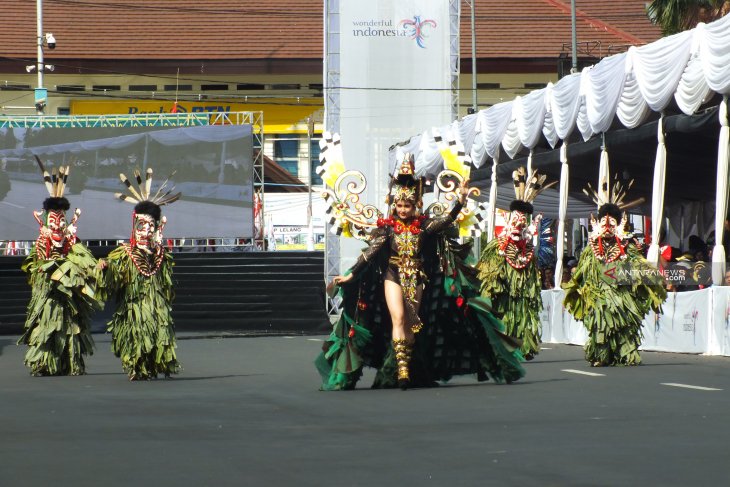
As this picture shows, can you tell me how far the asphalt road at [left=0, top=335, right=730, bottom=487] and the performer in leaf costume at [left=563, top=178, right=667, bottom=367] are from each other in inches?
27.0

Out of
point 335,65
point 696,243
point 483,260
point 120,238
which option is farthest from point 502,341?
point 120,238

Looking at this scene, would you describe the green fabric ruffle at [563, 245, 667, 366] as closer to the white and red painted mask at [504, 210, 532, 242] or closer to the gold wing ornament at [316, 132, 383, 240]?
the white and red painted mask at [504, 210, 532, 242]

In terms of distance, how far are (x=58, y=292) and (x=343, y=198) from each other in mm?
4409

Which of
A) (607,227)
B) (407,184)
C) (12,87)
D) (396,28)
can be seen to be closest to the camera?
(407,184)

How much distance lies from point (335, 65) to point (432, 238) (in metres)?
19.8

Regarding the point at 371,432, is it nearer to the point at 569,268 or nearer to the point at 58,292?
the point at 58,292

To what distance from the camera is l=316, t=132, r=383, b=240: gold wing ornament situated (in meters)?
14.8

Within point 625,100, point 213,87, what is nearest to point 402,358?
point 625,100

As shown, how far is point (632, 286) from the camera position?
17234 mm

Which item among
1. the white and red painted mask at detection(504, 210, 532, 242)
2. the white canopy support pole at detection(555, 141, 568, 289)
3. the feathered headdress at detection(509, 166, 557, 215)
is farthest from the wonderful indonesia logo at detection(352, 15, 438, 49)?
the white and red painted mask at detection(504, 210, 532, 242)

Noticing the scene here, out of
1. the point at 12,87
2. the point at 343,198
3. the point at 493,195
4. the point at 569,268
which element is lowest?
the point at 569,268

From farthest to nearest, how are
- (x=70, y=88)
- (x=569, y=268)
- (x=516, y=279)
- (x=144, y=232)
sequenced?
(x=70, y=88) < (x=569, y=268) < (x=516, y=279) < (x=144, y=232)

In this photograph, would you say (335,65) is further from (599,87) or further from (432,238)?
(432,238)

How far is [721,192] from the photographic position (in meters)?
19.1
